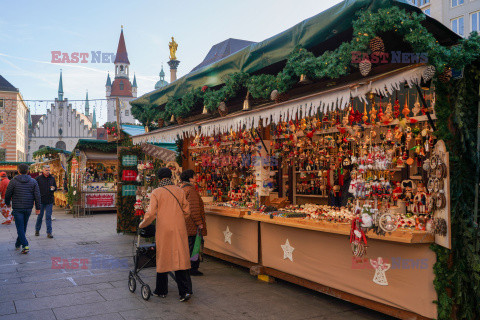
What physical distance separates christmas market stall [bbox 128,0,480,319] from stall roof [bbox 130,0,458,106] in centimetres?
2

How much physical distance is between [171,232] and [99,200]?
14.6 m

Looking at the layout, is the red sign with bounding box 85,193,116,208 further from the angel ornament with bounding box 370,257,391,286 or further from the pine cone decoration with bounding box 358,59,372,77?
the pine cone decoration with bounding box 358,59,372,77

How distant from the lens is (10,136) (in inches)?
2290

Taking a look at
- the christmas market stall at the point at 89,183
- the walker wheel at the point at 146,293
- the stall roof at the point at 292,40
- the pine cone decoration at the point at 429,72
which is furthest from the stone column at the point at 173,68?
the pine cone decoration at the point at 429,72

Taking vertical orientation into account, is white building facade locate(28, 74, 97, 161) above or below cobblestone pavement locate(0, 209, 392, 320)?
above

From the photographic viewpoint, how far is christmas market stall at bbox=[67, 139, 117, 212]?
60.2ft

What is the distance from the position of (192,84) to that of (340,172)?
3.89 meters

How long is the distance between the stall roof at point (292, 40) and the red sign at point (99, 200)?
11.1 metres

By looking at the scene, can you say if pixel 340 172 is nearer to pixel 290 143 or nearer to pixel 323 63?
pixel 290 143

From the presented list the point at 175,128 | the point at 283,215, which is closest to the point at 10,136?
the point at 175,128

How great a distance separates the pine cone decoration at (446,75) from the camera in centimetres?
416
